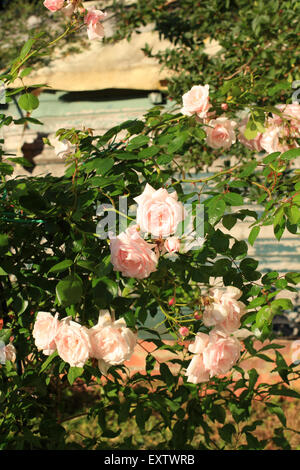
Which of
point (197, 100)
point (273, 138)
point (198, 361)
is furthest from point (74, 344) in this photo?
point (273, 138)

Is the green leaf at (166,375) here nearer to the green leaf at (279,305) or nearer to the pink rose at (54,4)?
the green leaf at (279,305)

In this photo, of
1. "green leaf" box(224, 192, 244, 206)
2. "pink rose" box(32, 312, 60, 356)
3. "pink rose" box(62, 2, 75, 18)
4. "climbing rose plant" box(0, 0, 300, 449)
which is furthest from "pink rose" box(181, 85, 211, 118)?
"pink rose" box(32, 312, 60, 356)

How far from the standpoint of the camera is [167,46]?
429 centimetres

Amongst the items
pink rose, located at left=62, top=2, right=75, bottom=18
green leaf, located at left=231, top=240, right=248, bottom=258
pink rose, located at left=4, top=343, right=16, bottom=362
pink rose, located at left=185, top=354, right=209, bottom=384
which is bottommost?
pink rose, located at left=4, top=343, right=16, bottom=362

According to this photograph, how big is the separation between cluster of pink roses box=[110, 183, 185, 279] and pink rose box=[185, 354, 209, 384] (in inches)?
13.6

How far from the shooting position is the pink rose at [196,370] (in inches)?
54.0

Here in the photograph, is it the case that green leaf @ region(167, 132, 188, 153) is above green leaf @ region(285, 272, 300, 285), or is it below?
above

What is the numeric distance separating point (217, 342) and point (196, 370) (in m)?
0.11

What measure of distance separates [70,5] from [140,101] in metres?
2.97

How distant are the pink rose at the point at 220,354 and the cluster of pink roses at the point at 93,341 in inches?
8.6

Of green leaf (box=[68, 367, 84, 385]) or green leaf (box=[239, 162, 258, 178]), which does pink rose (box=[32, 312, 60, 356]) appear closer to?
green leaf (box=[68, 367, 84, 385])

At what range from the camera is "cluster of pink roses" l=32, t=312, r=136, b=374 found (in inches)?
47.8

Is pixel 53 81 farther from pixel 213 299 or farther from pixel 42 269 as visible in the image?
pixel 213 299

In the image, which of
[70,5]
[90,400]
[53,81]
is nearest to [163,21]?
[53,81]
